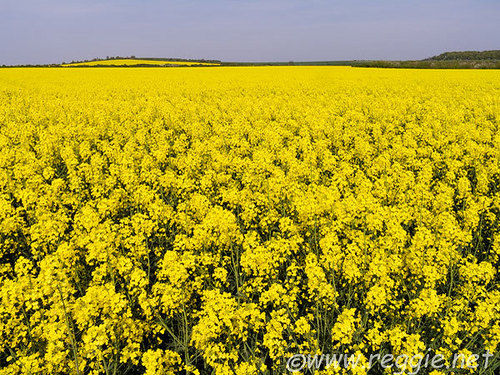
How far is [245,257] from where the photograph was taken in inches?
196

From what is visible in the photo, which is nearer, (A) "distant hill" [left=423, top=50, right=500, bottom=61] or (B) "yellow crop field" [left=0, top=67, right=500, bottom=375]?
(B) "yellow crop field" [left=0, top=67, right=500, bottom=375]

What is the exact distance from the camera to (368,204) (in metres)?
6.27

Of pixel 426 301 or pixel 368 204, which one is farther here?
pixel 368 204

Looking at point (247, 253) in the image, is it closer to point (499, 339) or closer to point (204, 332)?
point (204, 332)

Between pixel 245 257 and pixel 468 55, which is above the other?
pixel 468 55

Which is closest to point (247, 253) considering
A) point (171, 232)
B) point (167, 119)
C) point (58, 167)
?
point (171, 232)

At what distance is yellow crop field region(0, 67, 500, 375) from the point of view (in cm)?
384

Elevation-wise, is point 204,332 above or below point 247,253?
below

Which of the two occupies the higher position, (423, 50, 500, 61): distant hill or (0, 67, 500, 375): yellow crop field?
(423, 50, 500, 61): distant hill

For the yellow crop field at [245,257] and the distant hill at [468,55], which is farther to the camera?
the distant hill at [468,55]

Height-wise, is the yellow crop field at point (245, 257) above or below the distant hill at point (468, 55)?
below

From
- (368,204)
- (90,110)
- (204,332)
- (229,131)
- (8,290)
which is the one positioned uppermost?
(90,110)

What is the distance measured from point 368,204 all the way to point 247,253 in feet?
9.77

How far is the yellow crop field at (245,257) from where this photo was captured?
12.6 feet
